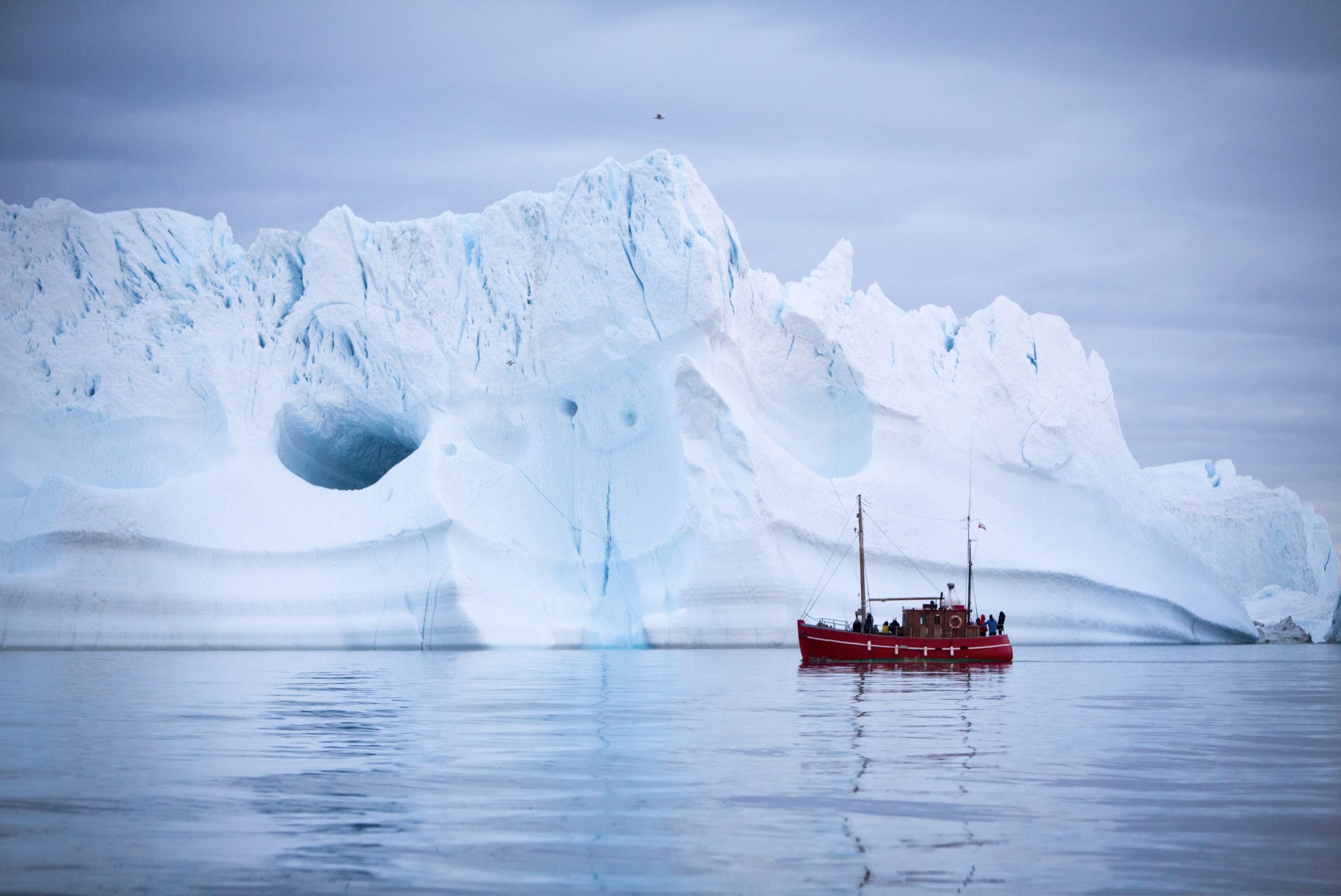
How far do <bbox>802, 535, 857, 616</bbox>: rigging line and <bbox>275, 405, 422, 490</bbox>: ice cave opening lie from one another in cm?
957

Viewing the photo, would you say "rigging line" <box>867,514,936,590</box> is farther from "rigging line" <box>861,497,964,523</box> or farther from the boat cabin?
the boat cabin

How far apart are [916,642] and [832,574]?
5532mm

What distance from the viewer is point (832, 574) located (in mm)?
30406

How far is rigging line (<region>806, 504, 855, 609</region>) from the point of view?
1174 inches

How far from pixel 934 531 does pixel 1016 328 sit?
7021 mm

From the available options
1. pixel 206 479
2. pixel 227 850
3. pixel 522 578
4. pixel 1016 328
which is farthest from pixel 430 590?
pixel 227 850

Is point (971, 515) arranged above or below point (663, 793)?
above

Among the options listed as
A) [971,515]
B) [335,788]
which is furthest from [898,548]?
[335,788]

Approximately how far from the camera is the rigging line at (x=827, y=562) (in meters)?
29.8

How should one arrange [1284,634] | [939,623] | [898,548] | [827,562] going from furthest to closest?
[1284,634] → [898,548] → [827,562] → [939,623]

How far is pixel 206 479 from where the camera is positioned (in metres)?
Answer: 29.4

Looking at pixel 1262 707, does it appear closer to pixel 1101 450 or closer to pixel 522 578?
pixel 522 578

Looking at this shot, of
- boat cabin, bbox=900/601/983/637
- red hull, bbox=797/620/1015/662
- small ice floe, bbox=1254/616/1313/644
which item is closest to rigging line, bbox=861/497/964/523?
boat cabin, bbox=900/601/983/637

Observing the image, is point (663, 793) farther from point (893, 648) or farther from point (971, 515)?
point (971, 515)
